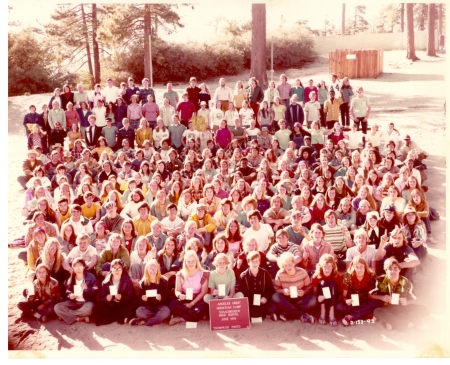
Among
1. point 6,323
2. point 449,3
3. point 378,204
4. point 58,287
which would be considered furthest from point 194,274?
point 449,3

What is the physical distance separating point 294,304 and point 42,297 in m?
2.94

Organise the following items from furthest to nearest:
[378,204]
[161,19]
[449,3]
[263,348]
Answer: [161,19], [378,204], [449,3], [263,348]

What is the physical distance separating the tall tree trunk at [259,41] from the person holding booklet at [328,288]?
967 centimetres

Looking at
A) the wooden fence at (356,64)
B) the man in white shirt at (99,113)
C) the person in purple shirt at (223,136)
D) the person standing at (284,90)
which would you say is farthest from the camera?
the wooden fence at (356,64)

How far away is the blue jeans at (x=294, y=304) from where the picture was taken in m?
6.24

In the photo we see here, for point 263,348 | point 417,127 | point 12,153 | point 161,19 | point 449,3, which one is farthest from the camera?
point 161,19

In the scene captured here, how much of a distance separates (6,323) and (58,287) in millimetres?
729

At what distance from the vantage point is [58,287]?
6.38 metres

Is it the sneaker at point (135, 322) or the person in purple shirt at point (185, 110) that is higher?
the person in purple shirt at point (185, 110)

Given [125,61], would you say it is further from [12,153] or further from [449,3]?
[449,3]

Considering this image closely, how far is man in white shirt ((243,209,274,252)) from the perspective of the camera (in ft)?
23.2

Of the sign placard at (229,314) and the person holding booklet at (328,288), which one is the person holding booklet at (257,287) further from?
the person holding booklet at (328,288)

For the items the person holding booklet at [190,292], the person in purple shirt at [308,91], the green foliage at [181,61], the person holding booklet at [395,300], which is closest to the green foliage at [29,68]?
the green foliage at [181,61]

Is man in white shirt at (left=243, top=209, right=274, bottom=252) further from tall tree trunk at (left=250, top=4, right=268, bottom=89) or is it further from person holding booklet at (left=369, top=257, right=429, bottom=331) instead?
tall tree trunk at (left=250, top=4, right=268, bottom=89)
